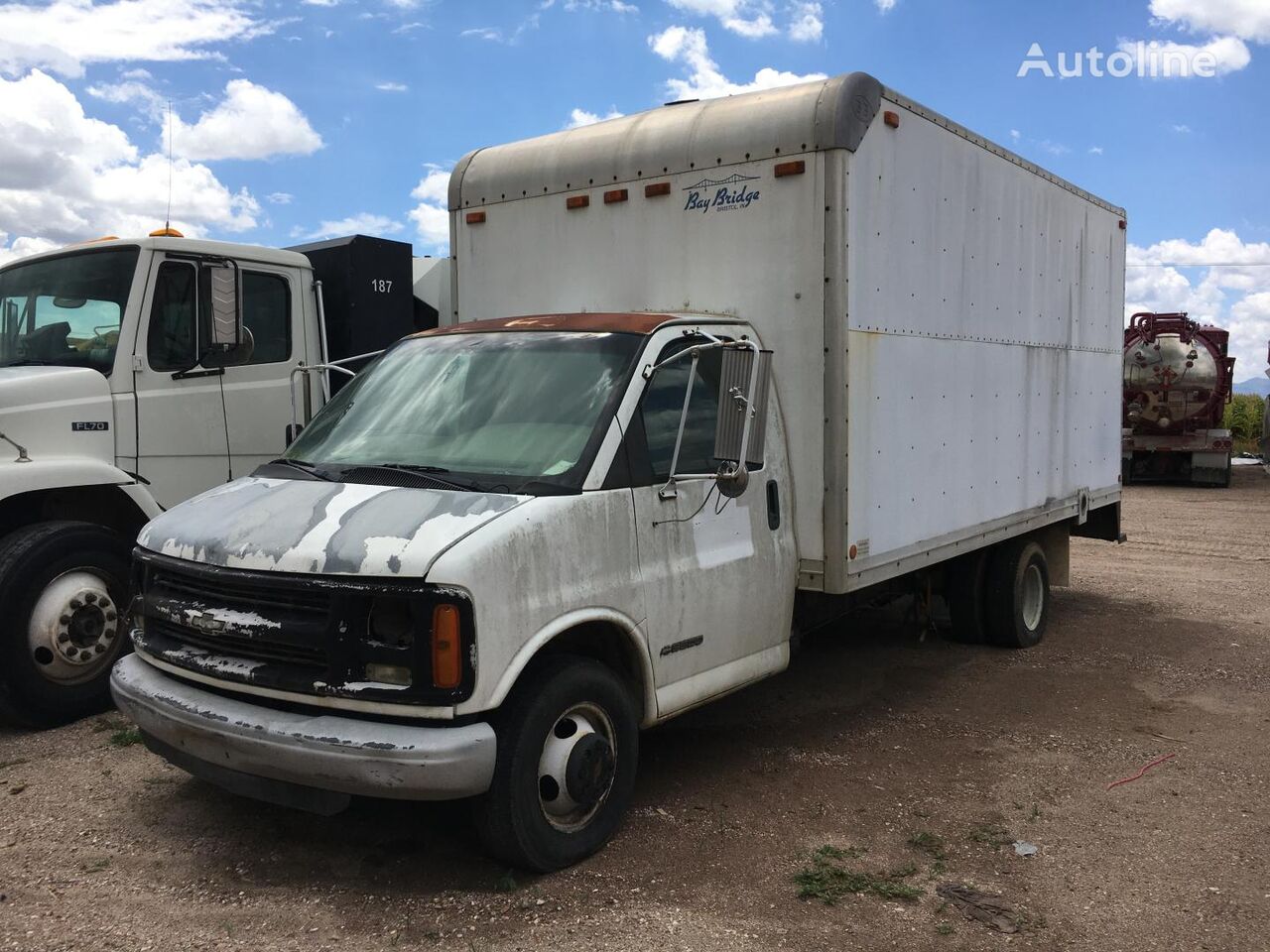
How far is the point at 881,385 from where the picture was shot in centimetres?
575

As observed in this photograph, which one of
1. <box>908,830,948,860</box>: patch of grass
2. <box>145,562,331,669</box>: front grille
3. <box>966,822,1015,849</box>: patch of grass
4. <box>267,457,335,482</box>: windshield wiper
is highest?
<box>267,457,335,482</box>: windshield wiper

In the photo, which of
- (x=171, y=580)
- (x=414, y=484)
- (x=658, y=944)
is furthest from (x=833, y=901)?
(x=171, y=580)

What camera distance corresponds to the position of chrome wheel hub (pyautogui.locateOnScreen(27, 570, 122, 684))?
586 cm

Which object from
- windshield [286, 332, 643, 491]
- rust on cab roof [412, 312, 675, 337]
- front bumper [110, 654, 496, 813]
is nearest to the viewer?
front bumper [110, 654, 496, 813]

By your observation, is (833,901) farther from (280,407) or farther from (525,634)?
(280,407)

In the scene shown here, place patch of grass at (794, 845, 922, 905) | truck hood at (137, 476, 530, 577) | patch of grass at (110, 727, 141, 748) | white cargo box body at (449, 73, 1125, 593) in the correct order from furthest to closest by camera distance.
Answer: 1. patch of grass at (110, 727, 141, 748)
2. white cargo box body at (449, 73, 1125, 593)
3. patch of grass at (794, 845, 922, 905)
4. truck hood at (137, 476, 530, 577)

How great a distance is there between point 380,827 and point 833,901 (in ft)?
6.22

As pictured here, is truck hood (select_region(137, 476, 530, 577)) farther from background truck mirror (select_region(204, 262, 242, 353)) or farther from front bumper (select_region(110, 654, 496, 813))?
A: background truck mirror (select_region(204, 262, 242, 353))

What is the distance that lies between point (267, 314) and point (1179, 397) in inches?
793

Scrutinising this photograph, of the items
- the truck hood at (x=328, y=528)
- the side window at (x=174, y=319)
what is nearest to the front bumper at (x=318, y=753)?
the truck hood at (x=328, y=528)

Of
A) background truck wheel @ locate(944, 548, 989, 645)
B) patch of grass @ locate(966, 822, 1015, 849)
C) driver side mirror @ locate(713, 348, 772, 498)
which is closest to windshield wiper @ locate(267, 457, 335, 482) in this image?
driver side mirror @ locate(713, 348, 772, 498)

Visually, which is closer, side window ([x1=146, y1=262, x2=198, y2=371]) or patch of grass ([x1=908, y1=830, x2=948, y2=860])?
patch of grass ([x1=908, y1=830, x2=948, y2=860])

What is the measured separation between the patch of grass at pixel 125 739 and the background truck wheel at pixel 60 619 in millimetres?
366

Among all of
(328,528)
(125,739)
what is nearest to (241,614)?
(328,528)
